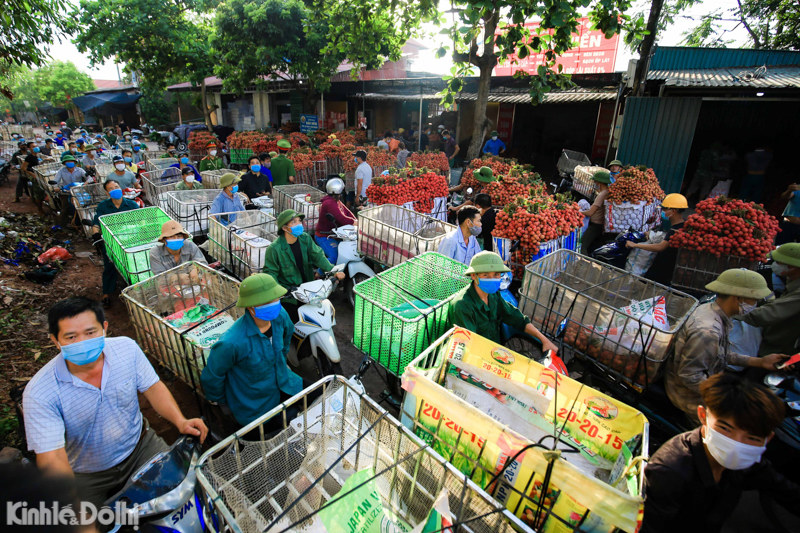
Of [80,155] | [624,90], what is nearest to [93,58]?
[80,155]

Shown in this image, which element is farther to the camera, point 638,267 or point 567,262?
point 638,267

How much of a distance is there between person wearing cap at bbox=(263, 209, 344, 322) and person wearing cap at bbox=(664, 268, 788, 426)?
3429 millimetres

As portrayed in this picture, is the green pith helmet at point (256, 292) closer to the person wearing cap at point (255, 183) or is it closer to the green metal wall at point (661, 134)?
the person wearing cap at point (255, 183)

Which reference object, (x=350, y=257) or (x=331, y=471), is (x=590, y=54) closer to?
(x=350, y=257)

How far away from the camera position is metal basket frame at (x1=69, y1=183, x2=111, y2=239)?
7.90 meters

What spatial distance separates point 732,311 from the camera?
3.34 metres

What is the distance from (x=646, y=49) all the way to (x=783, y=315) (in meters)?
8.41

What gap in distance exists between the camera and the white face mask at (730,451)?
6.83ft

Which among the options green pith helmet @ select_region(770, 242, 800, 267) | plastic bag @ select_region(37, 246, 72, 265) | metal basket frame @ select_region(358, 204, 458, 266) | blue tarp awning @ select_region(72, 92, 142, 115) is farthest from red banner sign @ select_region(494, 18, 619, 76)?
blue tarp awning @ select_region(72, 92, 142, 115)

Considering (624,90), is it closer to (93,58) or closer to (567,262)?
(567,262)

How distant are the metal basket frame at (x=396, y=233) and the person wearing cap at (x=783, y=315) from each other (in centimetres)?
346

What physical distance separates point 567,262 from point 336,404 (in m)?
3.55

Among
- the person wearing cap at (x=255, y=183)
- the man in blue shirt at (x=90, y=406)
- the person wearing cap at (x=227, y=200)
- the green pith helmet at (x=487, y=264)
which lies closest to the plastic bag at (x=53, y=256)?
the person wearing cap at (x=227, y=200)

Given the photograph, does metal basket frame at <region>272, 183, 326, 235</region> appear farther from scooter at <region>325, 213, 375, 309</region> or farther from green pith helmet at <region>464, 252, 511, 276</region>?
green pith helmet at <region>464, 252, 511, 276</region>
